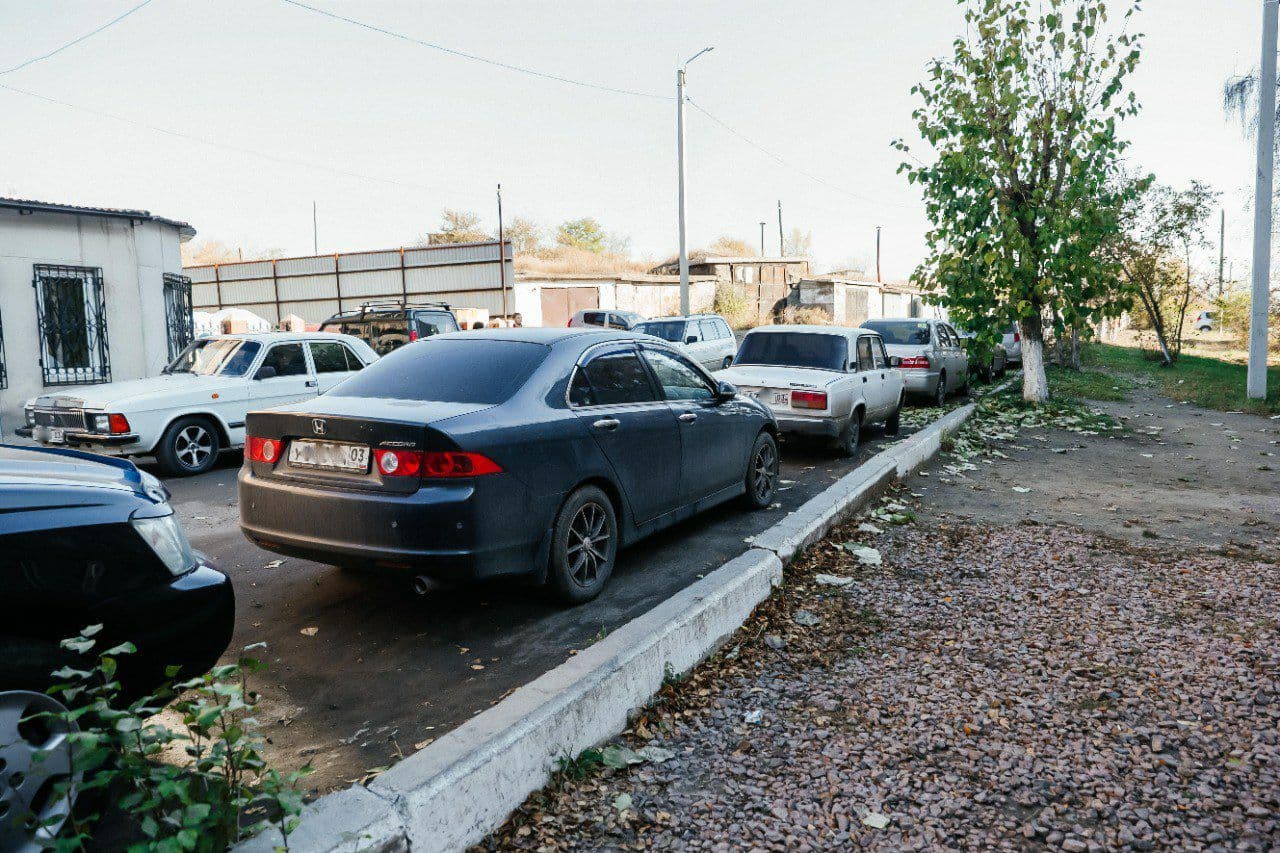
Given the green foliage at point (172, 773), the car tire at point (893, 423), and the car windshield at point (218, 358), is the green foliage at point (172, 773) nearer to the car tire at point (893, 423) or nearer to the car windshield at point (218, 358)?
the car windshield at point (218, 358)

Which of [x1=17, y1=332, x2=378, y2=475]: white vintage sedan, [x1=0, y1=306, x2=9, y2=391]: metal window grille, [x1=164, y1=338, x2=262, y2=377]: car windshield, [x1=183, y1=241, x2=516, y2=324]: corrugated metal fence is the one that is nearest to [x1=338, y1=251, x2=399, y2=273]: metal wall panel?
[x1=183, y1=241, x2=516, y2=324]: corrugated metal fence

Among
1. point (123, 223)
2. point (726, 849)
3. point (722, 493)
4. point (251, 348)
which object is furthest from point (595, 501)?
point (123, 223)

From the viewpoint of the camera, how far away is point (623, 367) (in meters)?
5.83

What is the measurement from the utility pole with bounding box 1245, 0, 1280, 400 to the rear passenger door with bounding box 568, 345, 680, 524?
15.2 m

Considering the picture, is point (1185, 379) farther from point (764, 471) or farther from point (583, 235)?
point (583, 235)

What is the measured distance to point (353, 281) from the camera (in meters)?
35.8

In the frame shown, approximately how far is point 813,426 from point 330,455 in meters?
6.38

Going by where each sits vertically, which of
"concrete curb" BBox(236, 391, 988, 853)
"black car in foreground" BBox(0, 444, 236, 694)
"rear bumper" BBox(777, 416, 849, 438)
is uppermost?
"black car in foreground" BBox(0, 444, 236, 694)

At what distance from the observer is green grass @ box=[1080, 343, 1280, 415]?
16.2 meters

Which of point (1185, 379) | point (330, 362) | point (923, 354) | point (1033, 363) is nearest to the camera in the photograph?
point (330, 362)

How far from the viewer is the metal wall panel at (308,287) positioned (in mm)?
36406

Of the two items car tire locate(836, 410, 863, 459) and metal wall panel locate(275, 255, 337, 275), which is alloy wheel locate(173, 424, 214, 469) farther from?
metal wall panel locate(275, 255, 337, 275)

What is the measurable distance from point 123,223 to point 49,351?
8.05ft

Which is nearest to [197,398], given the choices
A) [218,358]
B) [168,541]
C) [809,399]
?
[218,358]
